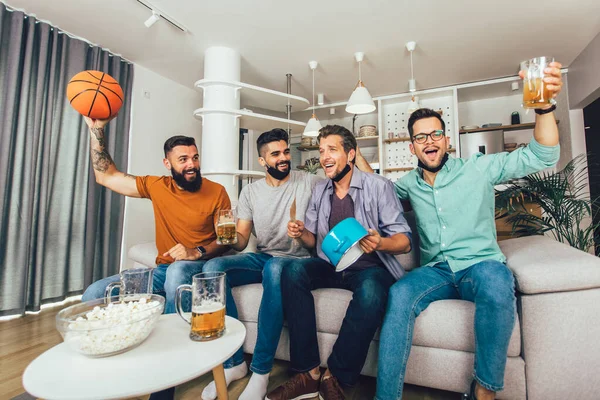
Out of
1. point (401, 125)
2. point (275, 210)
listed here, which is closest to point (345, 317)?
point (275, 210)

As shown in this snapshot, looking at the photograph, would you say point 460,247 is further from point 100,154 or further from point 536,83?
point 100,154

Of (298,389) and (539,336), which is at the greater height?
(539,336)

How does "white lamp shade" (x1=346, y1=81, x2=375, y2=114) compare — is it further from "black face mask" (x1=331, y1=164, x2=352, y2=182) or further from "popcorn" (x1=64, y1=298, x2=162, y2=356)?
"popcorn" (x1=64, y1=298, x2=162, y2=356)

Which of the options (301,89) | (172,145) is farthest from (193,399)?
(301,89)

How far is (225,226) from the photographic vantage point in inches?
54.1

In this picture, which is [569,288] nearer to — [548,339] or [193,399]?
[548,339]

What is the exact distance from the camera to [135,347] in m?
0.81

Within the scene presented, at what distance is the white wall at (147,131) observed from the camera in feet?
11.5

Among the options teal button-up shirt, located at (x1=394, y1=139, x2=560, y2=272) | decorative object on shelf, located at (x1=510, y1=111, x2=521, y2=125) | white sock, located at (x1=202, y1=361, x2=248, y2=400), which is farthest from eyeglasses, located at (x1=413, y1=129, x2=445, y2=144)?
decorative object on shelf, located at (x1=510, y1=111, x2=521, y2=125)

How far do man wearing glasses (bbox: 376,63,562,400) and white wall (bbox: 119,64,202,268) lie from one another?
9.98 ft

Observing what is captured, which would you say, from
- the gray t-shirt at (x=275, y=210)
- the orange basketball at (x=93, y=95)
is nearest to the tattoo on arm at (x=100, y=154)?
the orange basketball at (x=93, y=95)

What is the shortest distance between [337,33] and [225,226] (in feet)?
8.02

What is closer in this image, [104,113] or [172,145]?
[104,113]

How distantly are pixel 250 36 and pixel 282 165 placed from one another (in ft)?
6.19
